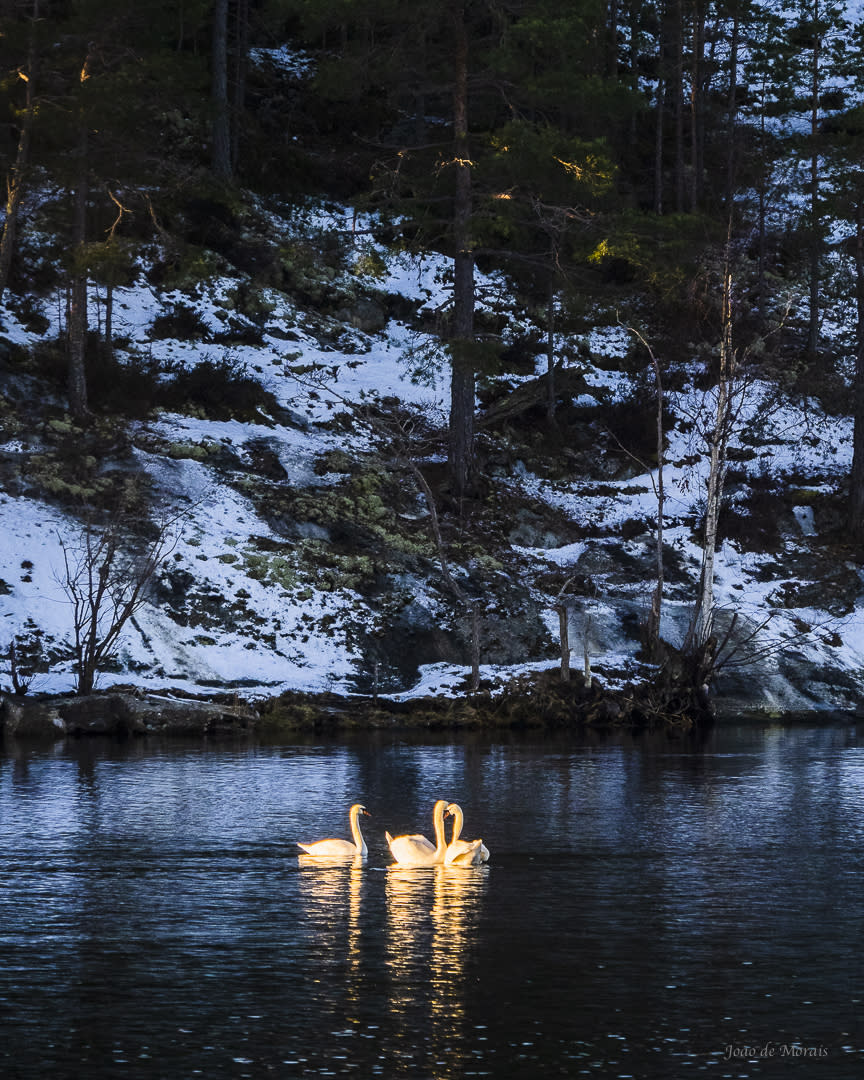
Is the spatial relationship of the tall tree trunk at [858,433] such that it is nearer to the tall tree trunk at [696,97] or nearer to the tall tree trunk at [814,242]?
the tall tree trunk at [814,242]

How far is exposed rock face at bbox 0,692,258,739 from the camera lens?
94.3 ft

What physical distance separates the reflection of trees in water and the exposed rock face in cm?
1512

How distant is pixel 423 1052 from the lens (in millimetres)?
8445

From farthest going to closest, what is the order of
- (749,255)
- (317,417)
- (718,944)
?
(749,255)
(317,417)
(718,944)

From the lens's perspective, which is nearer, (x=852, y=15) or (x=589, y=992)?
(x=589, y=992)

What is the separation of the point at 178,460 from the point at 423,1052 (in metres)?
32.9

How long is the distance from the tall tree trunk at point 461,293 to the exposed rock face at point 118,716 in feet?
45.8

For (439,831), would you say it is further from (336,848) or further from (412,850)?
(336,848)

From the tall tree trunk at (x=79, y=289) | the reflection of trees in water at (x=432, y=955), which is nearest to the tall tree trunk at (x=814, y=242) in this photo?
the tall tree trunk at (x=79, y=289)

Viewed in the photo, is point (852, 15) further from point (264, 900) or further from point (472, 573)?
point (264, 900)

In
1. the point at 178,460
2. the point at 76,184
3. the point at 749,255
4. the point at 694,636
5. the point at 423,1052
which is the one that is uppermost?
the point at 749,255

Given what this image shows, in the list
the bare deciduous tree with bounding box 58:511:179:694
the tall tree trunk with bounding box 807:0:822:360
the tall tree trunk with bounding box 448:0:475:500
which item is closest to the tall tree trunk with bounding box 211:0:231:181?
the tall tree trunk with bounding box 448:0:475:500

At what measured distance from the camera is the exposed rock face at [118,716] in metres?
28.7

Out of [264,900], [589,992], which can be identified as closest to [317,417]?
[264,900]
